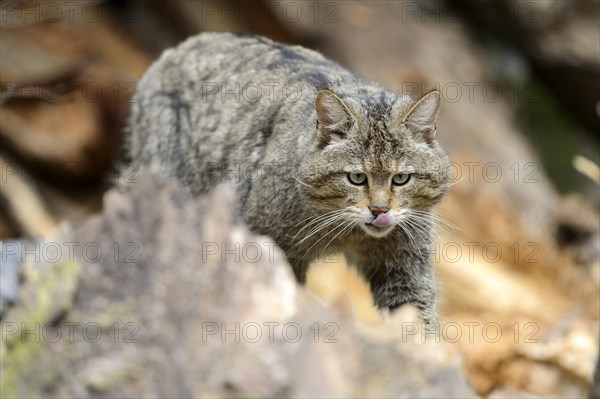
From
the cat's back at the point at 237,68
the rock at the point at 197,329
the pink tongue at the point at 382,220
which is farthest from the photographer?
the cat's back at the point at 237,68

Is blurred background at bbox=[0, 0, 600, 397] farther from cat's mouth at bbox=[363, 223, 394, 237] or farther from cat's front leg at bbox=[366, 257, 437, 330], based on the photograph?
cat's mouth at bbox=[363, 223, 394, 237]

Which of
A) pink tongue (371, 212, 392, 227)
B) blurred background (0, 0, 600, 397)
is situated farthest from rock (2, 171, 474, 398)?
blurred background (0, 0, 600, 397)

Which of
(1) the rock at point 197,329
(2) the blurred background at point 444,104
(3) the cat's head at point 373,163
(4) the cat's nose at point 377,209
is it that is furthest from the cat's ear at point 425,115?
(2) the blurred background at point 444,104

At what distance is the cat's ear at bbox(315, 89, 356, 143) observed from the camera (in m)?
5.26

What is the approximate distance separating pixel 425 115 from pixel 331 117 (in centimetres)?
60

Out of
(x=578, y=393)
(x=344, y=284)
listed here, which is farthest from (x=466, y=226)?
(x=578, y=393)

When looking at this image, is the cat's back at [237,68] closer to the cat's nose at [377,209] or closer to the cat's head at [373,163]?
the cat's head at [373,163]

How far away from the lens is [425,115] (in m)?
5.44

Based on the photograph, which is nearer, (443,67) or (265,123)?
(265,123)

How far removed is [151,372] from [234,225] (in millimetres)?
701

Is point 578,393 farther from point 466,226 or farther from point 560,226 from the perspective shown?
point 560,226

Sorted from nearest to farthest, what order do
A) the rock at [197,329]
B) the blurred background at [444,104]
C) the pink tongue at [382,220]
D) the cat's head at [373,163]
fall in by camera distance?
the rock at [197,329], the pink tongue at [382,220], the cat's head at [373,163], the blurred background at [444,104]

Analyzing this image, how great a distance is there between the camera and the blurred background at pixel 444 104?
1108 cm

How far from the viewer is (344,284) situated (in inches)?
415
